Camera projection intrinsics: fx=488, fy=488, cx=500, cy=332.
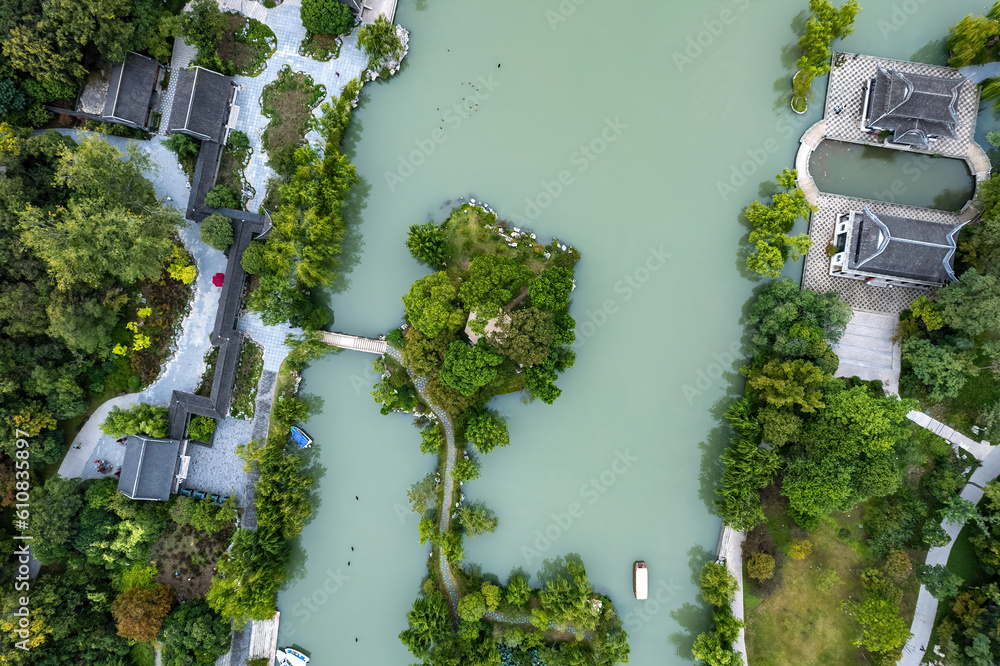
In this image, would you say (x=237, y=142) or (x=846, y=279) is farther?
(x=237, y=142)

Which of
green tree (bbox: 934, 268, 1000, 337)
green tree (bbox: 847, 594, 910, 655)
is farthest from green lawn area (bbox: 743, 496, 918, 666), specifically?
green tree (bbox: 934, 268, 1000, 337)

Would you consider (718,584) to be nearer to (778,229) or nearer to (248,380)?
(778,229)

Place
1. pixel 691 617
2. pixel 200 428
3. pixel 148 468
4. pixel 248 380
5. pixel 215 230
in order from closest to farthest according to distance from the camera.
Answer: pixel 215 230 → pixel 148 468 → pixel 200 428 → pixel 691 617 → pixel 248 380

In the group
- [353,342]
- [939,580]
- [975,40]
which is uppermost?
[975,40]

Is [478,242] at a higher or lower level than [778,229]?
lower

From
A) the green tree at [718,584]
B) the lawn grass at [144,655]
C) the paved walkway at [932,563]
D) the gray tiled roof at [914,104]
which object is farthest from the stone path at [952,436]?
the lawn grass at [144,655]

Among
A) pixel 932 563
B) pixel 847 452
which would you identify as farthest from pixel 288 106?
pixel 932 563

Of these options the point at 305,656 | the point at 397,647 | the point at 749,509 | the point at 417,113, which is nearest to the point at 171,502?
the point at 305,656
